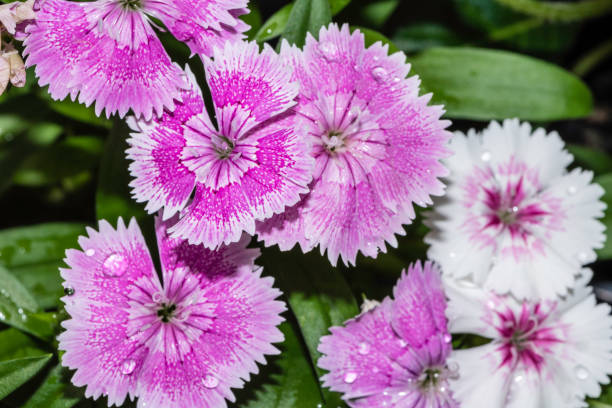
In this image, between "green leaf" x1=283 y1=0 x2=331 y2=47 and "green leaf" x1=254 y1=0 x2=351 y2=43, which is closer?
"green leaf" x1=283 y1=0 x2=331 y2=47

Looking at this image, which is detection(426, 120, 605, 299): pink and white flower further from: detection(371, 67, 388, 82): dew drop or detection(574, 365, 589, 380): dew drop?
detection(371, 67, 388, 82): dew drop

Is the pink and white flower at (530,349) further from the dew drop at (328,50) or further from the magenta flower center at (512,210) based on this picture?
the dew drop at (328,50)

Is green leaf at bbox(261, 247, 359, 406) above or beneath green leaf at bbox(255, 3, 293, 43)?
beneath

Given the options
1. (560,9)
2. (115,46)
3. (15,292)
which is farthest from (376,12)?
(15,292)

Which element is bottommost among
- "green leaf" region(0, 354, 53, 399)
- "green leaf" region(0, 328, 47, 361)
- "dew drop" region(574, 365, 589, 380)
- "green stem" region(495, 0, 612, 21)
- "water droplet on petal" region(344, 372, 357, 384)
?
"green leaf" region(0, 354, 53, 399)

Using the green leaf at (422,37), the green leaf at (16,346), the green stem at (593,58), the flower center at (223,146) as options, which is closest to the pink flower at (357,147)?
the flower center at (223,146)

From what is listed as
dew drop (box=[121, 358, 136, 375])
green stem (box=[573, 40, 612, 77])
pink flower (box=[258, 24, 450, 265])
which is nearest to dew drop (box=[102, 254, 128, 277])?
dew drop (box=[121, 358, 136, 375])
